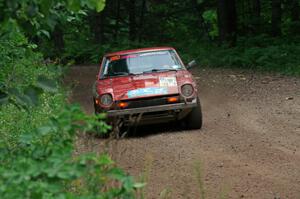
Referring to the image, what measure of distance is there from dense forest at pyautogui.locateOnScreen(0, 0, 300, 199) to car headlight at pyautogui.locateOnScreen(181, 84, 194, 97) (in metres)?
2.02

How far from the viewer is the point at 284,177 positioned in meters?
8.03

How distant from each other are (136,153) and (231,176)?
2.08m

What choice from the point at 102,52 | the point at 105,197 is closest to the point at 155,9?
the point at 102,52

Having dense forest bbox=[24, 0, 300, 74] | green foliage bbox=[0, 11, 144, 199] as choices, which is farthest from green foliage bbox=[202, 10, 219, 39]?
green foliage bbox=[0, 11, 144, 199]

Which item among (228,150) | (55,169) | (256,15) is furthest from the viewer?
(256,15)

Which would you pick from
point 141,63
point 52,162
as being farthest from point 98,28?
point 52,162

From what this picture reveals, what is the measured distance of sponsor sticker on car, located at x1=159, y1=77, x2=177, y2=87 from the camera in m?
11.0

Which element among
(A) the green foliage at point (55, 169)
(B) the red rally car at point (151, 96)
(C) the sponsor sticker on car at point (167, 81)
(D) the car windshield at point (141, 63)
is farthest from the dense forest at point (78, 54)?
(C) the sponsor sticker on car at point (167, 81)

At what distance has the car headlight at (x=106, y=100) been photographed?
11.0 meters

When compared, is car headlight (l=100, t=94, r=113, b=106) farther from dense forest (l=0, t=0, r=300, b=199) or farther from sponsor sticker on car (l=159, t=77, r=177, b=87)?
sponsor sticker on car (l=159, t=77, r=177, b=87)

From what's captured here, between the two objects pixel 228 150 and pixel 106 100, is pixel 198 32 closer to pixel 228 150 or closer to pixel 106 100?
pixel 106 100

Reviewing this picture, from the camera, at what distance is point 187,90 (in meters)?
11.0

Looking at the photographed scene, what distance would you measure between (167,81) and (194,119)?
0.83 m

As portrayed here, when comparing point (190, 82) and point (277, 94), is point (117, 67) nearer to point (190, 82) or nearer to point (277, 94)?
point (190, 82)
